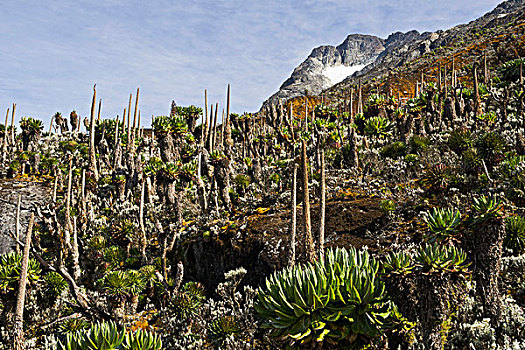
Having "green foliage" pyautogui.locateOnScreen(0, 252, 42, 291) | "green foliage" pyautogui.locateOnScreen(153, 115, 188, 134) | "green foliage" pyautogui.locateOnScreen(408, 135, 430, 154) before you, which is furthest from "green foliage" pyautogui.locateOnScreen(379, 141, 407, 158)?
"green foliage" pyautogui.locateOnScreen(0, 252, 42, 291)

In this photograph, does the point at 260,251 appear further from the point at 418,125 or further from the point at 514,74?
the point at 514,74

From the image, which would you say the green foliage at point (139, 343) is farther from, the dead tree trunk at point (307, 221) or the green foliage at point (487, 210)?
the green foliage at point (487, 210)

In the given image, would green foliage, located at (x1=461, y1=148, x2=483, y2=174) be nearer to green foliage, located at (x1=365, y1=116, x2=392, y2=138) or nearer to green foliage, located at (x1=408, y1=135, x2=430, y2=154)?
green foliage, located at (x1=408, y1=135, x2=430, y2=154)

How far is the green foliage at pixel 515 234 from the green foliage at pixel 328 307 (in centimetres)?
502

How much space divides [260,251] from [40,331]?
22.0 ft

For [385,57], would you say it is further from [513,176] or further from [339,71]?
[513,176]

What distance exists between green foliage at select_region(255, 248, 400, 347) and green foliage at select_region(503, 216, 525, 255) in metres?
5.02

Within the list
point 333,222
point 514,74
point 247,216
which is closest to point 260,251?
point 333,222

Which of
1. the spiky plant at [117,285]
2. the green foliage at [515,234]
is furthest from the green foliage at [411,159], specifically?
the spiky plant at [117,285]

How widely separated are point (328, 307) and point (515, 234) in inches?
224

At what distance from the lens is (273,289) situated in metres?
3.29

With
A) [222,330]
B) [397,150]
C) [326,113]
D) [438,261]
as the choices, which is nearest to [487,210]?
[438,261]

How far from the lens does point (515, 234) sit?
22.1 ft

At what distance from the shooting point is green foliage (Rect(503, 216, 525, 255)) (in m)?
6.68
